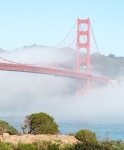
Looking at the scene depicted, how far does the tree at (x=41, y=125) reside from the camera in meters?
18.4

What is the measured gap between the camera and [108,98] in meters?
93.6

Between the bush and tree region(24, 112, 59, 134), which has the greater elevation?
tree region(24, 112, 59, 134)

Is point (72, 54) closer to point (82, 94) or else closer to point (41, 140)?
point (82, 94)

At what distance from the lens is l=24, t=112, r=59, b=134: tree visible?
18406mm

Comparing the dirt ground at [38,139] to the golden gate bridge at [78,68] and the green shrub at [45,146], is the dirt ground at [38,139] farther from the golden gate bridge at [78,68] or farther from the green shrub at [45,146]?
the golden gate bridge at [78,68]

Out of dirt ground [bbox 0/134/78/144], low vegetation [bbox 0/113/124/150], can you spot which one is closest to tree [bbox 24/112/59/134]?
low vegetation [bbox 0/113/124/150]

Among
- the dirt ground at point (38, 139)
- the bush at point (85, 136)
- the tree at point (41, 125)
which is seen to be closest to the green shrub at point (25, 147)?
the dirt ground at point (38, 139)

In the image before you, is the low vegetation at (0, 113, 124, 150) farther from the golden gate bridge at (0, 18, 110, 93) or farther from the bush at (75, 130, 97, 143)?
the golden gate bridge at (0, 18, 110, 93)

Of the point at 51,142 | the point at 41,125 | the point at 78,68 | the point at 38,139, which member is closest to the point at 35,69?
the point at 78,68

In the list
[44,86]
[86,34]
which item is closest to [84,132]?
[86,34]

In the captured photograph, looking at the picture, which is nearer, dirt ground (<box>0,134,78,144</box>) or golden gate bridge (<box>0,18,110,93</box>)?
dirt ground (<box>0,134,78,144</box>)

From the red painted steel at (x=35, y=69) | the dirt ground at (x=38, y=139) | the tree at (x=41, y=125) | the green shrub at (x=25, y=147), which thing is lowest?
the green shrub at (x=25, y=147)

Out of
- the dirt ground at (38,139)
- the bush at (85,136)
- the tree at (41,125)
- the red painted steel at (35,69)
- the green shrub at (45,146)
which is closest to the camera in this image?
the green shrub at (45,146)

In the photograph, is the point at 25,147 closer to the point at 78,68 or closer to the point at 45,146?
the point at 45,146
